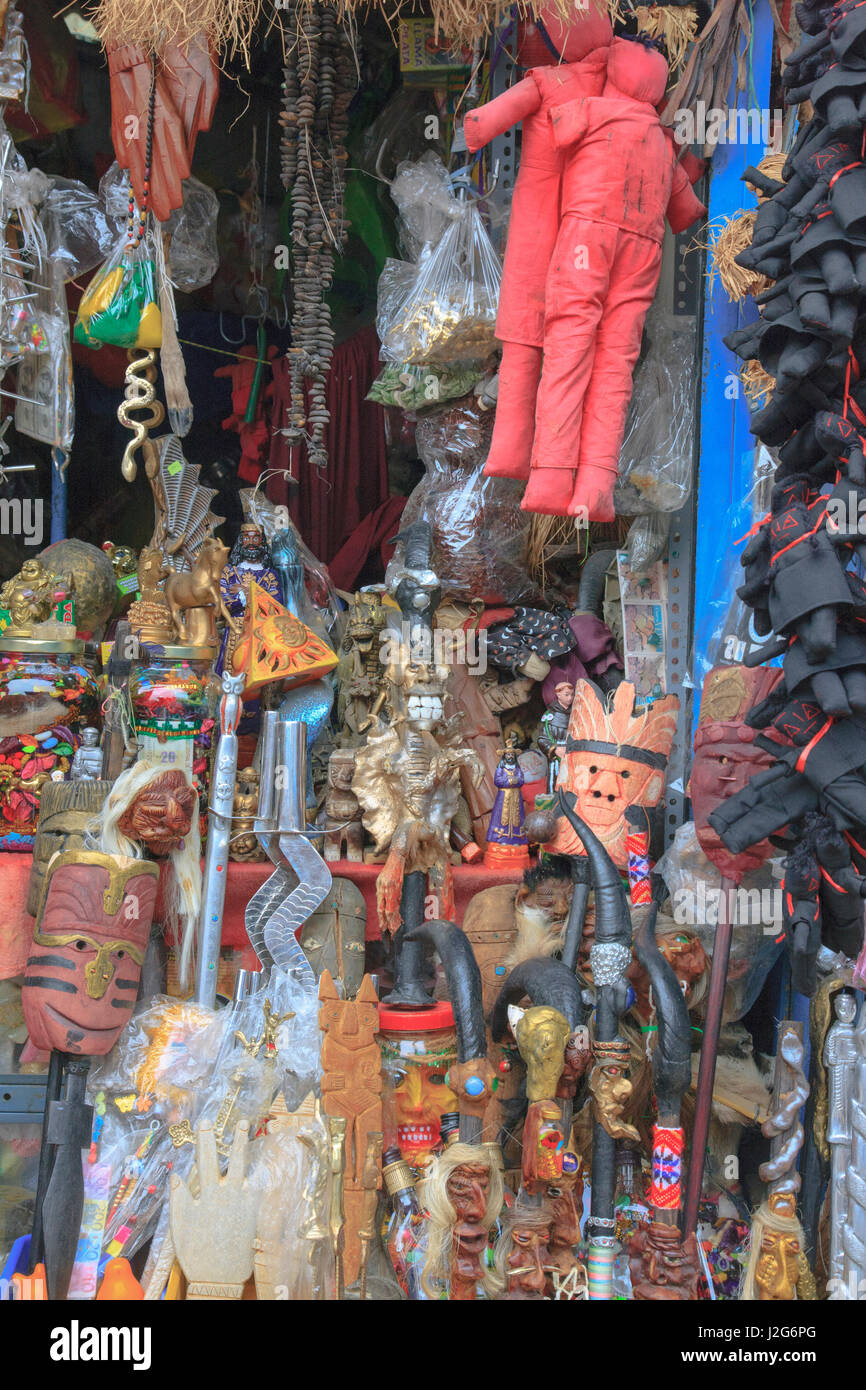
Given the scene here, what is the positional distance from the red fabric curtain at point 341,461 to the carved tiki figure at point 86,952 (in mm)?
2037

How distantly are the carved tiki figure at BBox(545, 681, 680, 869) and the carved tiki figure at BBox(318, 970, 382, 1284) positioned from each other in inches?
33.2

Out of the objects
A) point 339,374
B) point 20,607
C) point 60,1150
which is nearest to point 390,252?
point 339,374

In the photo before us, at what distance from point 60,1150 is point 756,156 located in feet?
11.2

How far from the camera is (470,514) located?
15.5ft

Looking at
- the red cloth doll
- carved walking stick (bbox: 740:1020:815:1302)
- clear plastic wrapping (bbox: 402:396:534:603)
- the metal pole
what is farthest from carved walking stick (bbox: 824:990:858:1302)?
the red cloth doll

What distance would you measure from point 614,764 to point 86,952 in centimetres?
152

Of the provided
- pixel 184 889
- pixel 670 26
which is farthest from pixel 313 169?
pixel 184 889

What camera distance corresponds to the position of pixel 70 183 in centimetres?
492

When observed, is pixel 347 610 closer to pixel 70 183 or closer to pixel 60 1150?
pixel 70 183

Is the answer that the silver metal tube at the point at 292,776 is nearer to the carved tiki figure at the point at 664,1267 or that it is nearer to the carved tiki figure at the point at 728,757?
the carved tiki figure at the point at 728,757

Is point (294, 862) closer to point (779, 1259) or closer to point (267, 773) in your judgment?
point (267, 773)

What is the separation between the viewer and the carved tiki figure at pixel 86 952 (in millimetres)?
3719

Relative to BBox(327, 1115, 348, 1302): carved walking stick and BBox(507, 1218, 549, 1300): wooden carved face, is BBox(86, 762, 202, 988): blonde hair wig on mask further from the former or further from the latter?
BBox(507, 1218, 549, 1300): wooden carved face

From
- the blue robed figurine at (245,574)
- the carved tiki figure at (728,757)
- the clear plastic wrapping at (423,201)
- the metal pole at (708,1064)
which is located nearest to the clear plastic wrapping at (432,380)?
the clear plastic wrapping at (423,201)
